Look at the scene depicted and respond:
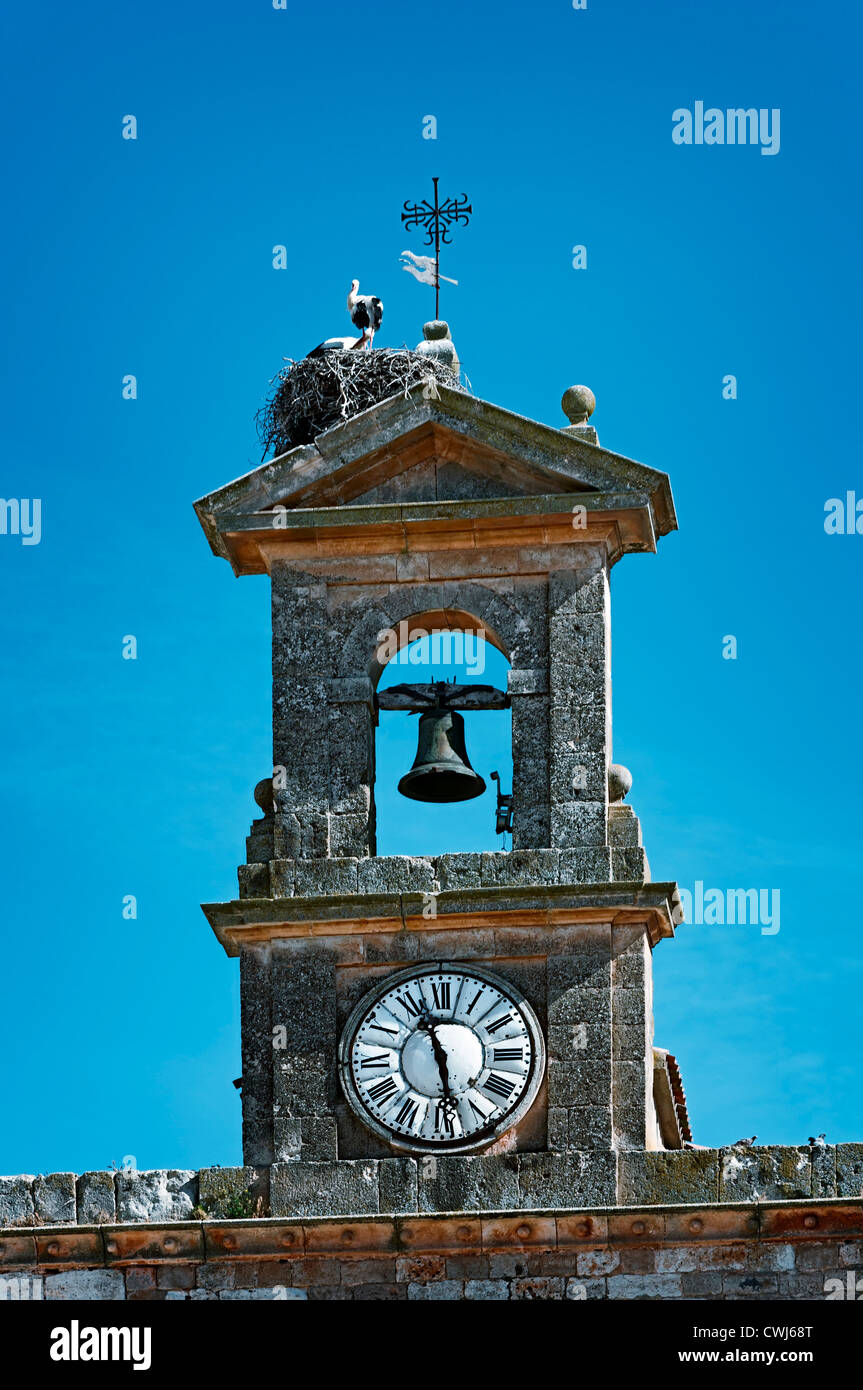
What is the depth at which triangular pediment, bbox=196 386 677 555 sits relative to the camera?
26.6 meters

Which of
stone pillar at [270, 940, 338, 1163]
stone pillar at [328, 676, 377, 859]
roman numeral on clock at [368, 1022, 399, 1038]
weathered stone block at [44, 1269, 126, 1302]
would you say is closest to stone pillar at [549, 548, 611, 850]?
stone pillar at [328, 676, 377, 859]

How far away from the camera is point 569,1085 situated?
25.4 metres

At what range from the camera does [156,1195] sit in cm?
2523

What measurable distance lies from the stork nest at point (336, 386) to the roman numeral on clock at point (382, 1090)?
4.48 meters

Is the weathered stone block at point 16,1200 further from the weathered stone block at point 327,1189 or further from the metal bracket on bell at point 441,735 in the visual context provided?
the metal bracket on bell at point 441,735

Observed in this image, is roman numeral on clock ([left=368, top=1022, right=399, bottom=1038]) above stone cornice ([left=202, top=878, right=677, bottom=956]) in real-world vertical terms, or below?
below

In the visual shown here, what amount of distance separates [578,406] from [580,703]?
77.5 inches

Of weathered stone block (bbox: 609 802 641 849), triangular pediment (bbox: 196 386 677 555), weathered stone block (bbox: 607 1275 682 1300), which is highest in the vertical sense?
triangular pediment (bbox: 196 386 677 555)

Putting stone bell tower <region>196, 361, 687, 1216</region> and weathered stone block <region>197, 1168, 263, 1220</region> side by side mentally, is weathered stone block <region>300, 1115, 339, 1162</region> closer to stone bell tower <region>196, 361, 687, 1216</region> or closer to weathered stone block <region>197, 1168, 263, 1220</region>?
stone bell tower <region>196, 361, 687, 1216</region>

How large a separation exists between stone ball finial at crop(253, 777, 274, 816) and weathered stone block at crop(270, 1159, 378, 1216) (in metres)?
2.34

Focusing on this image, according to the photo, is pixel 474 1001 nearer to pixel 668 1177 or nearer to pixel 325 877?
pixel 325 877

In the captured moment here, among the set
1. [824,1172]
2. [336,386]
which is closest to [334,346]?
[336,386]
